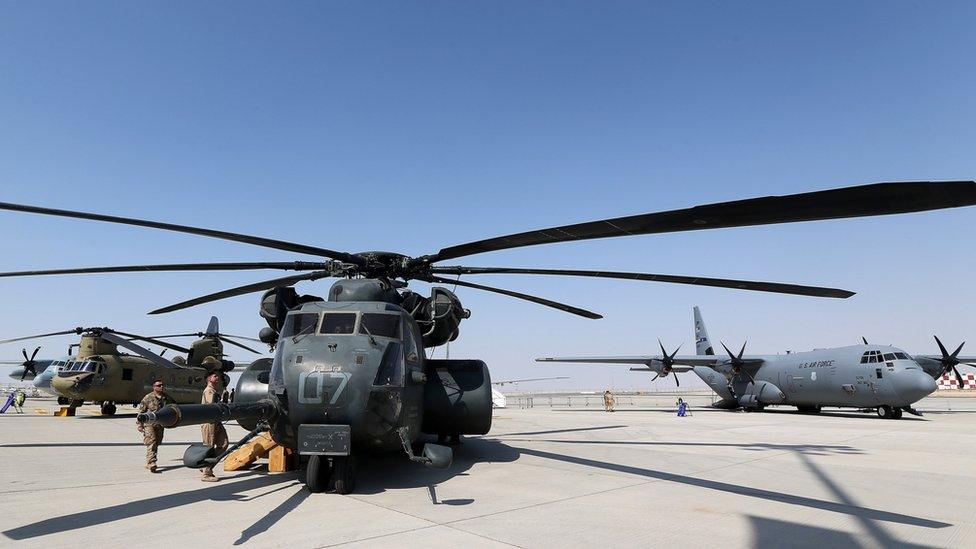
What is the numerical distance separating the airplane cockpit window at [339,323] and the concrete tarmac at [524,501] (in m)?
2.23

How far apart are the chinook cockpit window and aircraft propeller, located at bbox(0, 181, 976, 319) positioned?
1170mm

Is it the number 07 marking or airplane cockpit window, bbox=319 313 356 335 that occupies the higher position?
airplane cockpit window, bbox=319 313 356 335

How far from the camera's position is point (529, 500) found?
686cm

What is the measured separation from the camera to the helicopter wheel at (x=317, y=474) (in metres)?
7.05

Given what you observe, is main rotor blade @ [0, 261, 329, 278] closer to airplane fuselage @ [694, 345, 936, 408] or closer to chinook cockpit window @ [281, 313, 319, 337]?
chinook cockpit window @ [281, 313, 319, 337]

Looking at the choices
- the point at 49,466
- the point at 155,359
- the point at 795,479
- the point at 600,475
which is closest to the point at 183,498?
the point at 49,466

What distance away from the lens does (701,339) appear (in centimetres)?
4188

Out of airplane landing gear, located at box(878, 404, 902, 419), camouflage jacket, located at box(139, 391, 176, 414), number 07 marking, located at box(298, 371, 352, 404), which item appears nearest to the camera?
number 07 marking, located at box(298, 371, 352, 404)

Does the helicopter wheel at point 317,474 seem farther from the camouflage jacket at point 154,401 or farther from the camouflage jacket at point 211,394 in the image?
the camouflage jacket at point 154,401

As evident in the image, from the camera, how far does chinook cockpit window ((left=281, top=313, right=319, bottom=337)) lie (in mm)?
7723

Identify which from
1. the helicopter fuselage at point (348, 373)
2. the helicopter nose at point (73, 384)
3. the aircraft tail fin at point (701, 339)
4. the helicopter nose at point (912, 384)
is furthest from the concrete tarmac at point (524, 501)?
the aircraft tail fin at point (701, 339)

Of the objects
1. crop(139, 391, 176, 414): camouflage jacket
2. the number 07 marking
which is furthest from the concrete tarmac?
the number 07 marking

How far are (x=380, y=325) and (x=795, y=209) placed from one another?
220 inches

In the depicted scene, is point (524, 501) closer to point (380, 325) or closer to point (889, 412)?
point (380, 325)
